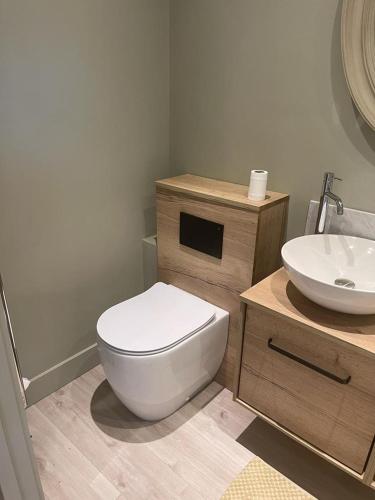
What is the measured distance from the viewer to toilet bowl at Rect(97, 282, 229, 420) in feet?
4.30

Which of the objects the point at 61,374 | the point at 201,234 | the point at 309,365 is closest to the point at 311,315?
the point at 309,365

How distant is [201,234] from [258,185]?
1.08ft

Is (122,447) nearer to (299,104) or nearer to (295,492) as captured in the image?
(295,492)

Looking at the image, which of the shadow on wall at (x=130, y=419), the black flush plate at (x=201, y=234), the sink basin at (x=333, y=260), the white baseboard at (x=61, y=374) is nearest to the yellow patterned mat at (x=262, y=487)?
the shadow on wall at (x=130, y=419)

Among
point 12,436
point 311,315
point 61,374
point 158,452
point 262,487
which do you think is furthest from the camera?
point 61,374

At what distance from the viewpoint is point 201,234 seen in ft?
5.07

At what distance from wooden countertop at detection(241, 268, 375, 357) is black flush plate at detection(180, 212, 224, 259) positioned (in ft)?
1.05

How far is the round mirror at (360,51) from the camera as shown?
1100 mm

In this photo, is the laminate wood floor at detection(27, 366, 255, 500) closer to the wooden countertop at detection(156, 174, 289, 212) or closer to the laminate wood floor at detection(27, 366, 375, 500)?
the laminate wood floor at detection(27, 366, 375, 500)

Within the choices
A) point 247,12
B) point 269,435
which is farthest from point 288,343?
point 247,12

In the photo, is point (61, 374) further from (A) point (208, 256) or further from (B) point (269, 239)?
(B) point (269, 239)

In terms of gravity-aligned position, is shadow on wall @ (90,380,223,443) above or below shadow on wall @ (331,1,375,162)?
below

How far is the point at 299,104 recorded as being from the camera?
4.37 feet

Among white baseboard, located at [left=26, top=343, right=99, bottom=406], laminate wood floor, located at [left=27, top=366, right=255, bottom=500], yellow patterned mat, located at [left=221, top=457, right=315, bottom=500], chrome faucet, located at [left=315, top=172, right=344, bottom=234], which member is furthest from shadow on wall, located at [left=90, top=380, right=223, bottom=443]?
chrome faucet, located at [left=315, top=172, right=344, bottom=234]
